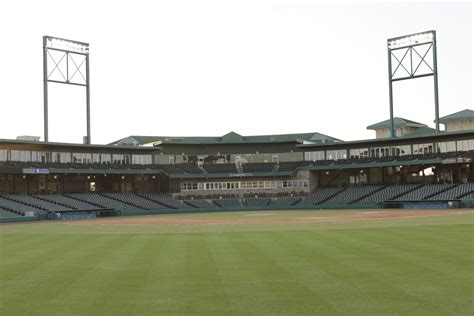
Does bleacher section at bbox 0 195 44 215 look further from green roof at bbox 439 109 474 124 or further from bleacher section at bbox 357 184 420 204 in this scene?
green roof at bbox 439 109 474 124

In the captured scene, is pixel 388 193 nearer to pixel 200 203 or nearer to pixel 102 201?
pixel 200 203

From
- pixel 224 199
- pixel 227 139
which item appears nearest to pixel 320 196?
pixel 224 199

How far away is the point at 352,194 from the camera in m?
77.2

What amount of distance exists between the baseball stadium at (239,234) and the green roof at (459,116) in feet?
62.4

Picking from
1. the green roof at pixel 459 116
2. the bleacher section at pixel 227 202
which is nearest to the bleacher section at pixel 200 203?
the bleacher section at pixel 227 202

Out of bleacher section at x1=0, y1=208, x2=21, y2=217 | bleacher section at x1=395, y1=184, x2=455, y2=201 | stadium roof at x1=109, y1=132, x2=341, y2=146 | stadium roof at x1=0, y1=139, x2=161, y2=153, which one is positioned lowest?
bleacher section at x1=0, y1=208, x2=21, y2=217

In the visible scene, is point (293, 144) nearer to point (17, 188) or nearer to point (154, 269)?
point (17, 188)

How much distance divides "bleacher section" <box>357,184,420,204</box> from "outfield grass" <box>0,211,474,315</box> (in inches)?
1809

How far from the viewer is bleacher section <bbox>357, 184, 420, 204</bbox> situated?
71.8 metres

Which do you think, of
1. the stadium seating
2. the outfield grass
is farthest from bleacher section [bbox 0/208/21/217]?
the outfield grass

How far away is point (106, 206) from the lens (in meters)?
70.1

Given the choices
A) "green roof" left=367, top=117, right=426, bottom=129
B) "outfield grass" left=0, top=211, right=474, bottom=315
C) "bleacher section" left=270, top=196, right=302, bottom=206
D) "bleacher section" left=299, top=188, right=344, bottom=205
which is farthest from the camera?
"green roof" left=367, top=117, right=426, bottom=129

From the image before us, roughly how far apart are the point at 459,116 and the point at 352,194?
2932 centimetres

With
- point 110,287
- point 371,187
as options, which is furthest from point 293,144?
point 110,287
